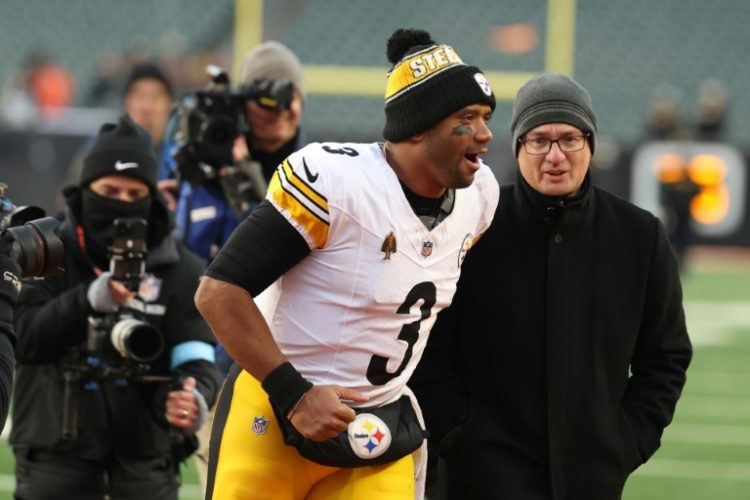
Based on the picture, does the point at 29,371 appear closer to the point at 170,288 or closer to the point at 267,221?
the point at 170,288

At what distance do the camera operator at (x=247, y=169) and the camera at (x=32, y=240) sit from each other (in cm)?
234

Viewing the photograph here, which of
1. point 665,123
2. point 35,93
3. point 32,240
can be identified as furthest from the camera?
point 35,93

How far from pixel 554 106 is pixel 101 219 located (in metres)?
1.69

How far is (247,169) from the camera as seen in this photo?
6.05m

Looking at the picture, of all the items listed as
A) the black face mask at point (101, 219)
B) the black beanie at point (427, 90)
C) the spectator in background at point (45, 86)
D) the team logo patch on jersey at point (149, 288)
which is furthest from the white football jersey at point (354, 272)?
the spectator in background at point (45, 86)

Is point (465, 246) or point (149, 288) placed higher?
point (465, 246)

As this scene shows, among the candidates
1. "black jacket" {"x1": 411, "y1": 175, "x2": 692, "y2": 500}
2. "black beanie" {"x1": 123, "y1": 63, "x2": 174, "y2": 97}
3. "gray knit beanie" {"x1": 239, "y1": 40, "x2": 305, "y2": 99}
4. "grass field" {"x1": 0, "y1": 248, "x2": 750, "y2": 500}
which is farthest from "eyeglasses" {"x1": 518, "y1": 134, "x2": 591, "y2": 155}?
"black beanie" {"x1": 123, "y1": 63, "x2": 174, "y2": 97}

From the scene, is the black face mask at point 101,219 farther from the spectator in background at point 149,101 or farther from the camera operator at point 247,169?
the spectator in background at point 149,101

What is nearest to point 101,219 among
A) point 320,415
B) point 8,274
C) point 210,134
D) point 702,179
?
point 210,134

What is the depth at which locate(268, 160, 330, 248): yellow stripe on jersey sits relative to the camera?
3738 millimetres

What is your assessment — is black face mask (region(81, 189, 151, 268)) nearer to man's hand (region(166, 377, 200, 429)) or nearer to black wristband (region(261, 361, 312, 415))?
man's hand (region(166, 377, 200, 429))

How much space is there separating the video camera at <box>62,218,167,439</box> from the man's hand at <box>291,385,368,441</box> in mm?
1226

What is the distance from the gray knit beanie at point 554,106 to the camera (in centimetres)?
426

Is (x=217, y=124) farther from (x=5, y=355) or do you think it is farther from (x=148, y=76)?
(x=5, y=355)
